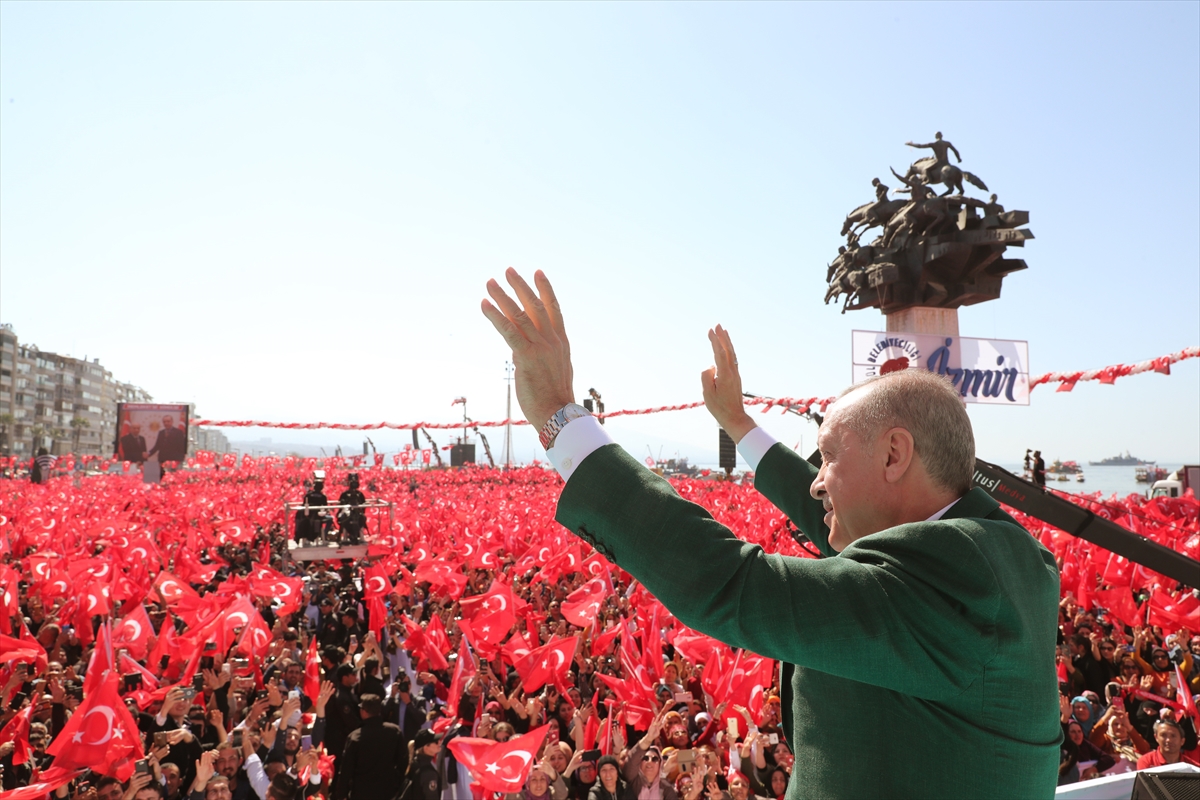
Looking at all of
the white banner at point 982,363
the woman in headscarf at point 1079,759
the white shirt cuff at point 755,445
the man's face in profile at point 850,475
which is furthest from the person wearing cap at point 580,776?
the white banner at point 982,363

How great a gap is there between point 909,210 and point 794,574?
15188mm

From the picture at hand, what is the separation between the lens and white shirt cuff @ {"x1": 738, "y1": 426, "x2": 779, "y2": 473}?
229 cm

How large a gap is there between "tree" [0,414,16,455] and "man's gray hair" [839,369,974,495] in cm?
10664

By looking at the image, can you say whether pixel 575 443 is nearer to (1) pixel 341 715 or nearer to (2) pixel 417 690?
(1) pixel 341 715

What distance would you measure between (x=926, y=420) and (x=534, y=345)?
2.33 ft

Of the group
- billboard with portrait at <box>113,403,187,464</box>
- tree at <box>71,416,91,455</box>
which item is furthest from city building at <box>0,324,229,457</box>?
billboard with portrait at <box>113,403,187,464</box>

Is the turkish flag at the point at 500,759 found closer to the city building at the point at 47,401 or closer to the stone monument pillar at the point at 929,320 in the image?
the stone monument pillar at the point at 929,320

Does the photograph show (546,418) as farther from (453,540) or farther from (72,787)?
(453,540)

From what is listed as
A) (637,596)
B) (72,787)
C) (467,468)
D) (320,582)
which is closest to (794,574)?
(72,787)

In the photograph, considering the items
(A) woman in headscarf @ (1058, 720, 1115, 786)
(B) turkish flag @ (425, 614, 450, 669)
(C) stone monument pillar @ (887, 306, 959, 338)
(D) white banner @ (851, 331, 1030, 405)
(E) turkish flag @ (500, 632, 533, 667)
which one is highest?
(C) stone monument pillar @ (887, 306, 959, 338)

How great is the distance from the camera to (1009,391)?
14320 millimetres

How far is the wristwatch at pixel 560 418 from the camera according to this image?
1341mm

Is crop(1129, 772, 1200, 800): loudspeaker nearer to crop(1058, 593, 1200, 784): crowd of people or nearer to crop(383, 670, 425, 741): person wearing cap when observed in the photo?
crop(1058, 593, 1200, 784): crowd of people

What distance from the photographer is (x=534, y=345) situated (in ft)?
4.39
